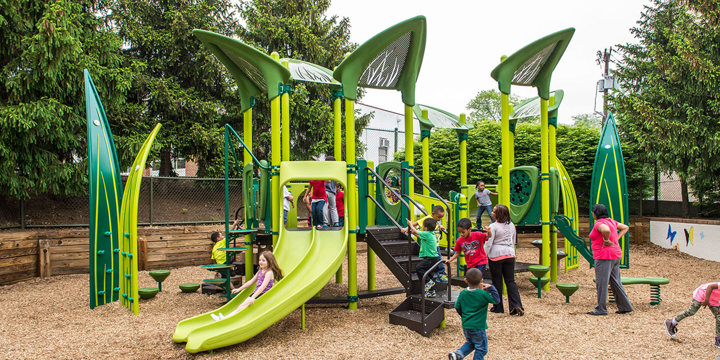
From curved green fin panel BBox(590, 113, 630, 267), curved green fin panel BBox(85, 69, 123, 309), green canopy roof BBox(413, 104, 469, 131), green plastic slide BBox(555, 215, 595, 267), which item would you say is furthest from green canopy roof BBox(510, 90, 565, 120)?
curved green fin panel BBox(85, 69, 123, 309)

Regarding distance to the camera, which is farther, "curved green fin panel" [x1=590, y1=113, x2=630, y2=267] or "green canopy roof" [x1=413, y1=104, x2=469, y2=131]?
"green canopy roof" [x1=413, y1=104, x2=469, y2=131]

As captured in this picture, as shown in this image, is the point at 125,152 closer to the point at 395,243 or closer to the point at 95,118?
the point at 95,118

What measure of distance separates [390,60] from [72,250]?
8.44 m

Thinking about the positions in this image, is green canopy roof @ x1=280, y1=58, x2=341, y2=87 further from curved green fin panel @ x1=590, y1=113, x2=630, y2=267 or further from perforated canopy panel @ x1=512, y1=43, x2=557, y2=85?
curved green fin panel @ x1=590, y1=113, x2=630, y2=267

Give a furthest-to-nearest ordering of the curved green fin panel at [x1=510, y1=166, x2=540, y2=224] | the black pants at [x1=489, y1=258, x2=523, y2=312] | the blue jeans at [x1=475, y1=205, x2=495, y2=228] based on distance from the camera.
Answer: the blue jeans at [x1=475, y1=205, x2=495, y2=228] < the curved green fin panel at [x1=510, y1=166, x2=540, y2=224] < the black pants at [x1=489, y1=258, x2=523, y2=312]

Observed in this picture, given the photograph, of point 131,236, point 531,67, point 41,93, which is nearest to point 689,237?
point 531,67

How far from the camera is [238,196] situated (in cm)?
1828

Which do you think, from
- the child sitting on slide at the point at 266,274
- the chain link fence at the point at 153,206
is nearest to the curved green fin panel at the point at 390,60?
the child sitting on slide at the point at 266,274

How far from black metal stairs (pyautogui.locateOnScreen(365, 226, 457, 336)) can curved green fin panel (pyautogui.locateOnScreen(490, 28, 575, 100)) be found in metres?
3.43

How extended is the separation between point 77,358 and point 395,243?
4329 millimetres

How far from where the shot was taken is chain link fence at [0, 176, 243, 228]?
12586mm

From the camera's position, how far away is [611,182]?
905 centimetres

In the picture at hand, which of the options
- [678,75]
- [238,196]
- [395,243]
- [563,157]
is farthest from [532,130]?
[395,243]

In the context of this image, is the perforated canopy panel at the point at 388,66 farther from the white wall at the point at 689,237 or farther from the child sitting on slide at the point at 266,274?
the white wall at the point at 689,237
